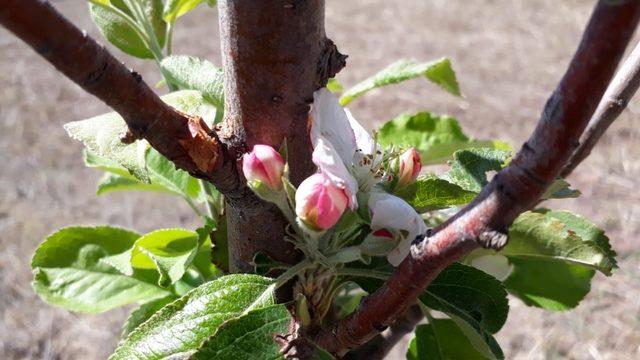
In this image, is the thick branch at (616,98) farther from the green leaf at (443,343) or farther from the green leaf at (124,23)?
the green leaf at (124,23)

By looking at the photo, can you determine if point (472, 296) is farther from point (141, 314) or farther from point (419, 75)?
point (141, 314)

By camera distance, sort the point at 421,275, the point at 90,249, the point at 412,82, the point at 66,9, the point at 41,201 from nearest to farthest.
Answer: the point at 421,275, the point at 90,249, the point at 41,201, the point at 412,82, the point at 66,9

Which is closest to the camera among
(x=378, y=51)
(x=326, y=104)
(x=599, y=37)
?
(x=599, y=37)

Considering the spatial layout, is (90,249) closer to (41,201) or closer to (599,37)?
(599,37)

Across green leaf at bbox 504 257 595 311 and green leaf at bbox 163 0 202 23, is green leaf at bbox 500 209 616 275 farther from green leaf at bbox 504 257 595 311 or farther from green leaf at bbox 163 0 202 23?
green leaf at bbox 163 0 202 23

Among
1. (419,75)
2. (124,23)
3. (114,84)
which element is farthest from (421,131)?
(114,84)

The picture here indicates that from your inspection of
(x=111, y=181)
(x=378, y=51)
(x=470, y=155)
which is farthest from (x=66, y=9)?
(x=470, y=155)
